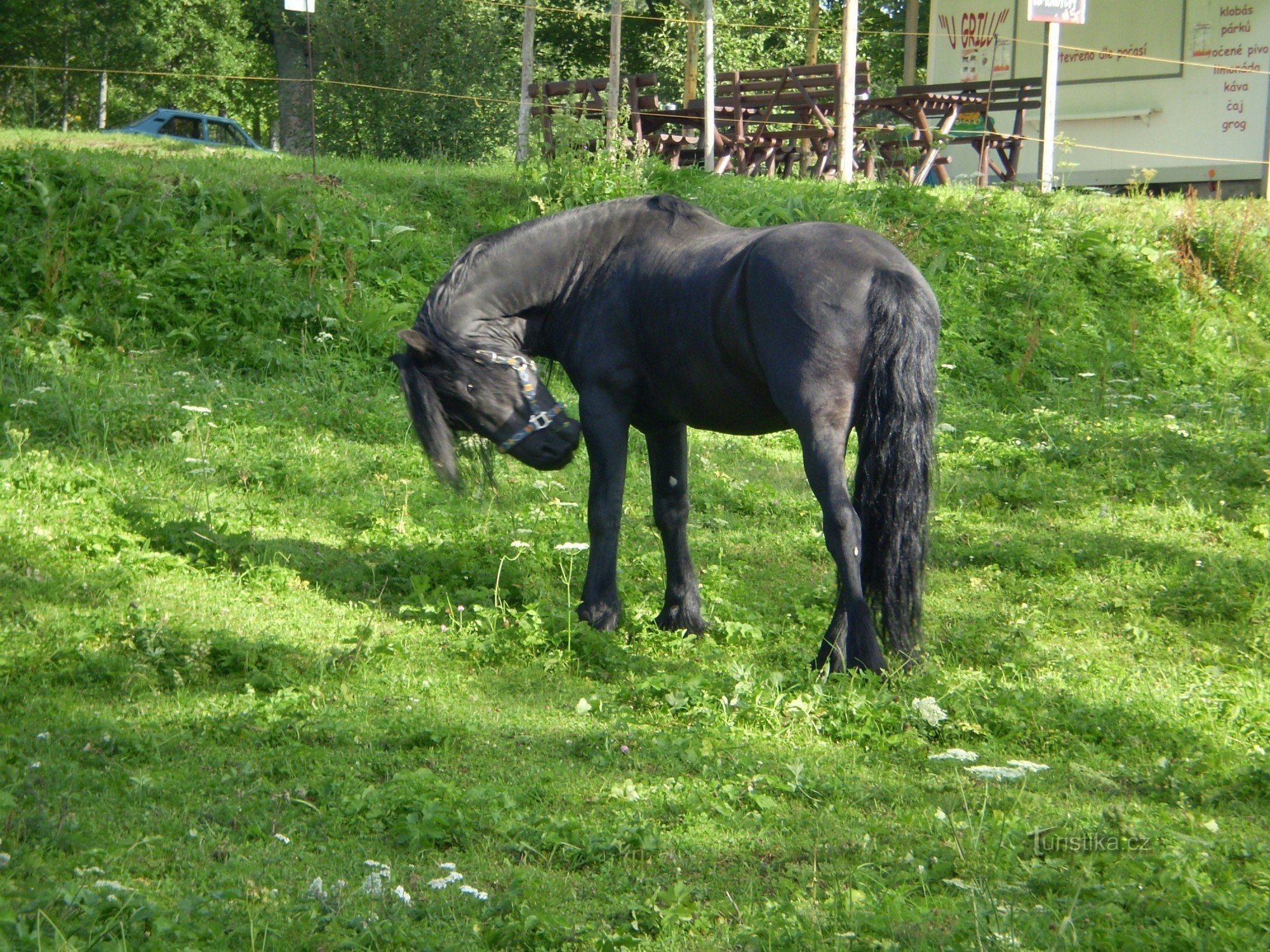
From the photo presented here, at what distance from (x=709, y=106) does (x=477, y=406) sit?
10251 millimetres

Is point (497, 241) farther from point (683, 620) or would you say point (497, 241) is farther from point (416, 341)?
point (683, 620)

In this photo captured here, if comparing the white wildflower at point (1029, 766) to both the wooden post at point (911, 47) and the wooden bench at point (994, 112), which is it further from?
the wooden post at point (911, 47)

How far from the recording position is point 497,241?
541 centimetres

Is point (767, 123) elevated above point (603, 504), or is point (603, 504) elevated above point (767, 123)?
point (767, 123)

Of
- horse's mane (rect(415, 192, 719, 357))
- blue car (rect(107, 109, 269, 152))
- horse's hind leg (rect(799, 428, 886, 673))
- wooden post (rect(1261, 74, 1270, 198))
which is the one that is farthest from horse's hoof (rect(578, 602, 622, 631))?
blue car (rect(107, 109, 269, 152))

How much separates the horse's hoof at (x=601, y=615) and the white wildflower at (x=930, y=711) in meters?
1.64

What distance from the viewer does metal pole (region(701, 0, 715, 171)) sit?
1413cm

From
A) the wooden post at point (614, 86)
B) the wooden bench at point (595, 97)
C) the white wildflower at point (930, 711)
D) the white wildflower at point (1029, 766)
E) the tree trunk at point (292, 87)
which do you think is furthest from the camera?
the tree trunk at point (292, 87)

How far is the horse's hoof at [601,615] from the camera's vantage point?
533 centimetres

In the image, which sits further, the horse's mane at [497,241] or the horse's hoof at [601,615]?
the horse's hoof at [601,615]

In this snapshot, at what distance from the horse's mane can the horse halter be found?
122 millimetres

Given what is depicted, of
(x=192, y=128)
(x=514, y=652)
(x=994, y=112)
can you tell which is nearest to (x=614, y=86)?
(x=994, y=112)

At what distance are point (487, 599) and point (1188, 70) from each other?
1443 centimetres

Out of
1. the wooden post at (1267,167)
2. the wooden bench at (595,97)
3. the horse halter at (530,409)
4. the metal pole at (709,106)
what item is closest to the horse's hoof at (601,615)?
the horse halter at (530,409)
